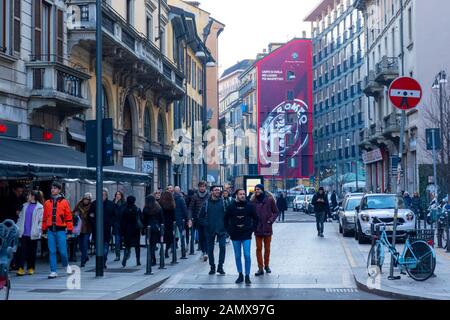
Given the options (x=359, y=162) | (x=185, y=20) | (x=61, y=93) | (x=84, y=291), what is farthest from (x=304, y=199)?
(x=84, y=291)

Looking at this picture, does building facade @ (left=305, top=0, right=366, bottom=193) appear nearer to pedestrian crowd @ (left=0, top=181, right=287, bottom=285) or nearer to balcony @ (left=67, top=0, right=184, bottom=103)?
balcony @ (left=67, top=0, right=184, bottom=103)

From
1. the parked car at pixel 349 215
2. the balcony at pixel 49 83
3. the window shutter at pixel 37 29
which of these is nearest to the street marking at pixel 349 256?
the parked car at pixel 349 215

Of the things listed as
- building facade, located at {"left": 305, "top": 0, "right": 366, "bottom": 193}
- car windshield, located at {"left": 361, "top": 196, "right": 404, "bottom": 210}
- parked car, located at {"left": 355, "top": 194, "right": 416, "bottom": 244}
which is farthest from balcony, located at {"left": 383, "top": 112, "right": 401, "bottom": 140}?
parked car, located at {"left": 355, "top": 194, "right": 416, "bottom": 244}

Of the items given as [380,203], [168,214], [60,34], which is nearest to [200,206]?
[168,214]

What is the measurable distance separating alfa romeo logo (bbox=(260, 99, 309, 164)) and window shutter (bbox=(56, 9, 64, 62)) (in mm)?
73212

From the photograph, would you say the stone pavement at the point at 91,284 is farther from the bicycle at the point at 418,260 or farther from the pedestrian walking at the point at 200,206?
the bicycle at the point at 418,260

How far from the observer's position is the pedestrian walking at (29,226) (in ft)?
55.0

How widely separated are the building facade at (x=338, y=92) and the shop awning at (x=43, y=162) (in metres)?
46.5

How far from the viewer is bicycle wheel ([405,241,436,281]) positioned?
15.2m

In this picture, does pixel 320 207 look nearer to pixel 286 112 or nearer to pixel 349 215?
pixel 349 215
